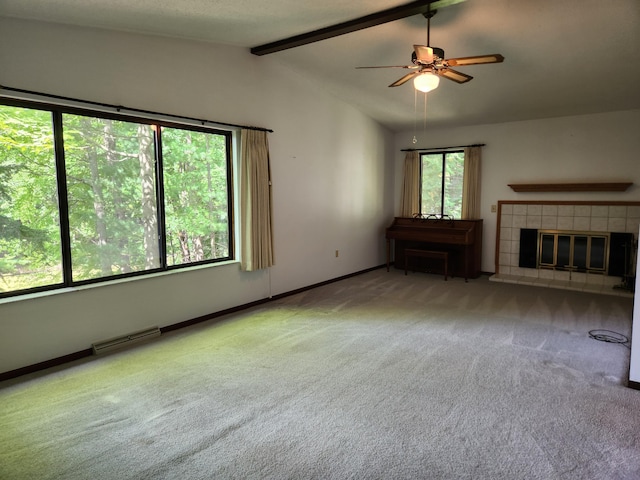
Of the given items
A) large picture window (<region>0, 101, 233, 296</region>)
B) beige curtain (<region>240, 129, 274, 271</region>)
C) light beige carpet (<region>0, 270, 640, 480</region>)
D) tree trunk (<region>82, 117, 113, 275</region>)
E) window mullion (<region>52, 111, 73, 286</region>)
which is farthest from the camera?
beige curtain (<region>240, 129, 274, 271</region>)

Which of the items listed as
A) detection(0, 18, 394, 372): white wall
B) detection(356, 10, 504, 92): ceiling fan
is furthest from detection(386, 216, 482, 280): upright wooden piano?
detection(356, 10, 504, 92): ceiling fan

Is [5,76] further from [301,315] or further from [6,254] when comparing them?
[301,315]

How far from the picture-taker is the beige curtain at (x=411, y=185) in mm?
6895

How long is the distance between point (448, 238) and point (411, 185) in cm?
141

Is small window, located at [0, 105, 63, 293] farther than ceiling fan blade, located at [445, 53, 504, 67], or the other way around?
ceiling fan blade, located at [445, 53, 504, 67]

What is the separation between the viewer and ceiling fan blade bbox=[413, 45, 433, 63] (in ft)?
9.68

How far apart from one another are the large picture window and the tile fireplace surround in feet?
14.7

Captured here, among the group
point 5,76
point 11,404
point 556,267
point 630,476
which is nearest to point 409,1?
point 5,76

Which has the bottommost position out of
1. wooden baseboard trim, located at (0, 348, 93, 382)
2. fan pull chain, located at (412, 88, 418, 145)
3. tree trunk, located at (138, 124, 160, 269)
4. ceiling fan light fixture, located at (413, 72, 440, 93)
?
wooden baseboard trim, located at (0, 348, 93, 382)

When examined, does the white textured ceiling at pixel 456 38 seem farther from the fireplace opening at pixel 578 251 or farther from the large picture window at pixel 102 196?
the fireplace opening at pixel 578 251

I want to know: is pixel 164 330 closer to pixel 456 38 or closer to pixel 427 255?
pixel 456 38

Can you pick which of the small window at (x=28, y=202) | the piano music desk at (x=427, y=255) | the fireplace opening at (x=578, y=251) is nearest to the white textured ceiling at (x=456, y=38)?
the small window at (x=28, y=202)

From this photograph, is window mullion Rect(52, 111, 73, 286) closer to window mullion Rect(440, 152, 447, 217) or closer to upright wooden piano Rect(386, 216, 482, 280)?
upright wooden piano Rect(386, 216, 482, 280)

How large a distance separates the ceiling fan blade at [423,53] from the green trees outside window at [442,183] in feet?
12.4
